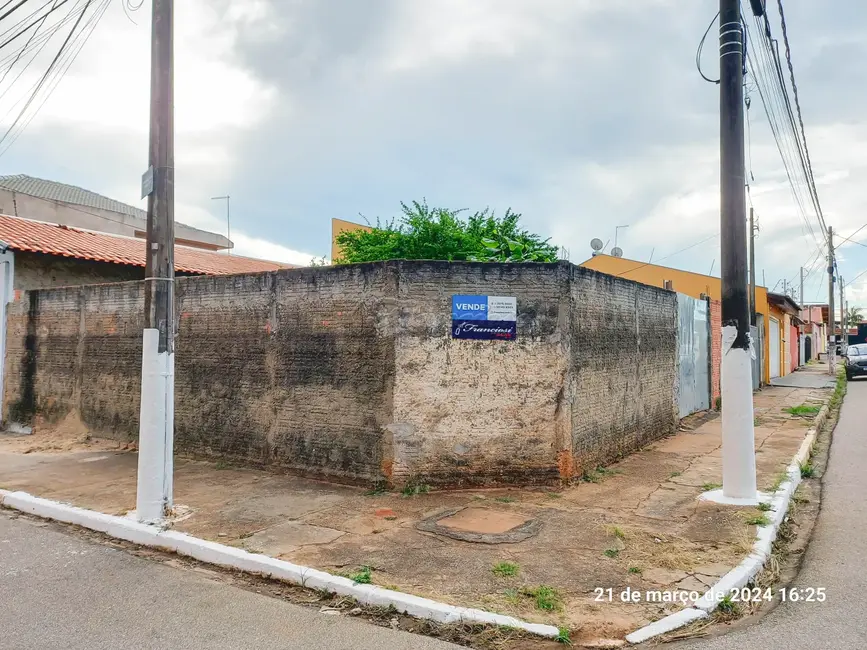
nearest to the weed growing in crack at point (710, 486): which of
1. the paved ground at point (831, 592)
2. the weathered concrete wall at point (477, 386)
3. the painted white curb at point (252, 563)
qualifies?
the paved ground at point (831, 592)

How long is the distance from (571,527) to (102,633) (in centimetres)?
375

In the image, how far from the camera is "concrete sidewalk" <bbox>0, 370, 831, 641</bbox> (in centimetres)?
438

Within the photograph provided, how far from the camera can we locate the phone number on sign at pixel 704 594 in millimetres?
4176

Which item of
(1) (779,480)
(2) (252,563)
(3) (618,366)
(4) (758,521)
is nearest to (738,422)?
(4) (758,521)

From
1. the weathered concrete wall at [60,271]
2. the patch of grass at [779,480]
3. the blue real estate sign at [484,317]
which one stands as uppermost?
the weathered concrete wall at [60,271]

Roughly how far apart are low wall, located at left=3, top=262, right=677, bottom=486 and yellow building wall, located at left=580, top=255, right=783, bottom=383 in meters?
13.6

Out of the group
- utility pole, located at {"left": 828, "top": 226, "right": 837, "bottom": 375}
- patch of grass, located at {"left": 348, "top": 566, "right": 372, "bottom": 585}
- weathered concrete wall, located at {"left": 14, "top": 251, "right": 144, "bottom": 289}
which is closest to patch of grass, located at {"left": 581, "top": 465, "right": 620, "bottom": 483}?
patch of grass, located at {"left": 348, "top": 566, "right": 372, "bottom": 585}

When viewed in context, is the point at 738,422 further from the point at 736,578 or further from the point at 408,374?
the point at 408,374

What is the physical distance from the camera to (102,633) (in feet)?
12.4

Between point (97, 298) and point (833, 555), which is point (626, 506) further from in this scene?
point (97, 298)

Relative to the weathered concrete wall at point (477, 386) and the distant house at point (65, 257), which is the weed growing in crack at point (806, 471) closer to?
the weathered concrete wall at point (477, 386)

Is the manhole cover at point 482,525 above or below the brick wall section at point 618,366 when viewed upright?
below

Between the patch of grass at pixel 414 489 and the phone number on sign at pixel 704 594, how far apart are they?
280cm

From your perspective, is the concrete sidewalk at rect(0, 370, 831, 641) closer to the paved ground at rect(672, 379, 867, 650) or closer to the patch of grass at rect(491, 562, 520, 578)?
the patch of grass at rect(491, 562, 520, 578)
